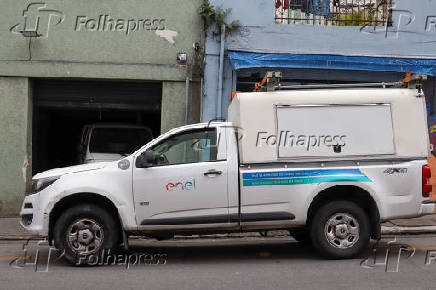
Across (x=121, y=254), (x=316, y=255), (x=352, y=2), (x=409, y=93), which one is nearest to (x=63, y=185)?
(x=121, y=254)

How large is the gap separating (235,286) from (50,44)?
26.9ft

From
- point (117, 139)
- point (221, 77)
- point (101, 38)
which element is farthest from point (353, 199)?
point (101, 38)

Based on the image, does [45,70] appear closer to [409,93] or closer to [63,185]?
[63,185]

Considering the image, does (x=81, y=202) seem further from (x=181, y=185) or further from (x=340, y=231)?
(x=340, y=231)

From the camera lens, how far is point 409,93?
24.8 ft

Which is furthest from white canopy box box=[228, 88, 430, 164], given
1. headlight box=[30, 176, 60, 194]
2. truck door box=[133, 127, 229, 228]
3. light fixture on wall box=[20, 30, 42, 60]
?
light fixture on wall box=[20, 30, 42, 60]

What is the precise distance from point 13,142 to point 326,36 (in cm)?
762

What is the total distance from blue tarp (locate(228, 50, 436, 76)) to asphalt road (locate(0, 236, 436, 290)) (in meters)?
4.32

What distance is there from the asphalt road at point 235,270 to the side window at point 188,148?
1498 mm

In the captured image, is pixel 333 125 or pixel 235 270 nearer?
pixel 235 270

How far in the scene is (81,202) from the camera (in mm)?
7332

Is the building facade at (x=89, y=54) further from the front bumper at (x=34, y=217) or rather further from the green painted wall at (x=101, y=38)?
the front bumper at (x=34, y=217)

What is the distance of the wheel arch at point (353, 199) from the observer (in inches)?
291

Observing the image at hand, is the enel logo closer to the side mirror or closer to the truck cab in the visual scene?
the side mirror
